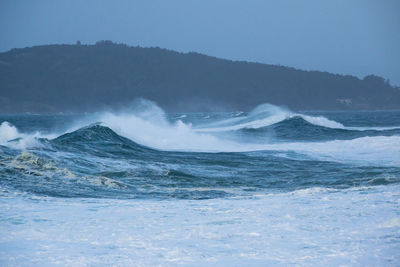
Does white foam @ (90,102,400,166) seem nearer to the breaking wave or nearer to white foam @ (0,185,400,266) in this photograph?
the breaking wave

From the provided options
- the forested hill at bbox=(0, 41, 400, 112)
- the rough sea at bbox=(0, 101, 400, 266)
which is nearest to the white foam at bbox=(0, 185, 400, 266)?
the rough sea at bbox=(0, 101, 400, 266)

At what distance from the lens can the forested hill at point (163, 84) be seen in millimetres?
118938

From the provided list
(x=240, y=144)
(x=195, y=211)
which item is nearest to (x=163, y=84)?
(x=240, y=144)

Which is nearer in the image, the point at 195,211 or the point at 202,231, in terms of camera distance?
the point at 202,231

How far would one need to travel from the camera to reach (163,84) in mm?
128250

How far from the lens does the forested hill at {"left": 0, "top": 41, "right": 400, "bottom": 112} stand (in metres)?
119

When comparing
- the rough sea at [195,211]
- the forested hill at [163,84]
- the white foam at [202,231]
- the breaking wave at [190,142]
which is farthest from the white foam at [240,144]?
the forested hill at [163,84]

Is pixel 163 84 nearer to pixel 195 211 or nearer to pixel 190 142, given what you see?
pixel 190 142

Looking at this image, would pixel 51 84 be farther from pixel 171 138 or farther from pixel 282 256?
pixel 282 256

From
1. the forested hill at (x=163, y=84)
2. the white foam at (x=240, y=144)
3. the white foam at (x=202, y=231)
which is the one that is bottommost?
the white foam at (x=202, y=231)

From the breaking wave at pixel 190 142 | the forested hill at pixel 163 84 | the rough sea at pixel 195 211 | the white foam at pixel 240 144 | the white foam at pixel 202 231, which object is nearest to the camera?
the white foam at pixel 202 231

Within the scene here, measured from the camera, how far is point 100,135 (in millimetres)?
18922

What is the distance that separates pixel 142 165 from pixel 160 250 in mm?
7657

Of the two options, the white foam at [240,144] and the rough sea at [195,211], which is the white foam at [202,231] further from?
the white foam at [240,144]
